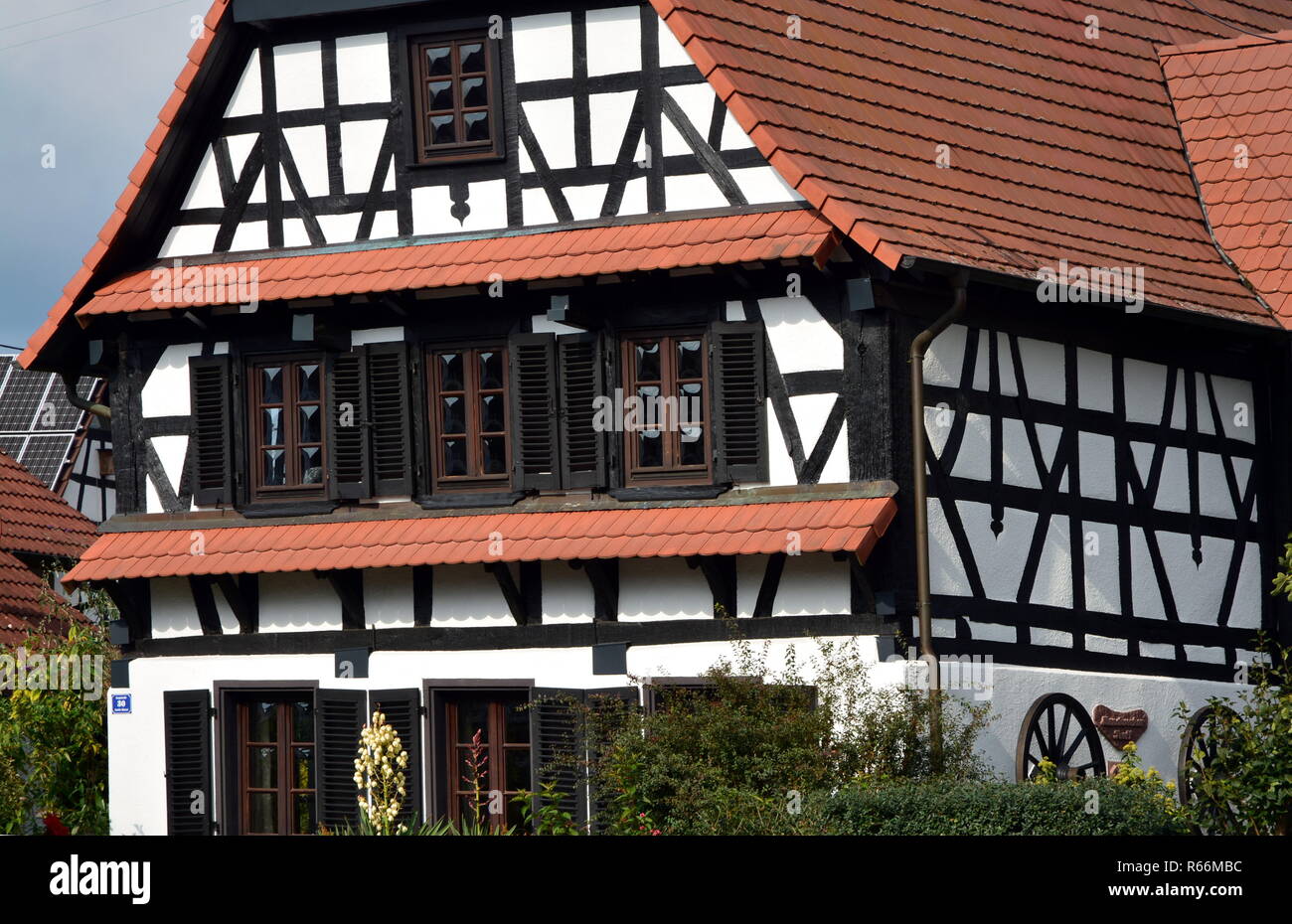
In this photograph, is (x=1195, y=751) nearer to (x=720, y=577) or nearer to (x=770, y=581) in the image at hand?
(x=770, y=581)

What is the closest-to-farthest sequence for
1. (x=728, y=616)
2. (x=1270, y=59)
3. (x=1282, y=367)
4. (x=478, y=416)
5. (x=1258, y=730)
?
(x=1258, y=730) → (x=728, y=616) → (x=478, y=416) → (x=1282, y=367) → (x=1270, y=59)

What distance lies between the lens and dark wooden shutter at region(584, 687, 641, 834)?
1568cm

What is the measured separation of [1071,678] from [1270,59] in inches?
299

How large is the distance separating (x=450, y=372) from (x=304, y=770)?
338 centimetres

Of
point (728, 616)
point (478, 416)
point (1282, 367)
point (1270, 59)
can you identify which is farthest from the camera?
point (1270, 59)

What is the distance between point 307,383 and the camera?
58.3ft

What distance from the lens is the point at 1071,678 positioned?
55.1ft

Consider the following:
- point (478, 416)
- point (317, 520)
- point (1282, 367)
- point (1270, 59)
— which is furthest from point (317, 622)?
point (1270, 59)

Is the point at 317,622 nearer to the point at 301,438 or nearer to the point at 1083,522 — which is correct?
the point at 301,438

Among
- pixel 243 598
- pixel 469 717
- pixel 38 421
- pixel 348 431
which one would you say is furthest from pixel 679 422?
pixel 38 421

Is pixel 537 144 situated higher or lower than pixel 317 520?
higher

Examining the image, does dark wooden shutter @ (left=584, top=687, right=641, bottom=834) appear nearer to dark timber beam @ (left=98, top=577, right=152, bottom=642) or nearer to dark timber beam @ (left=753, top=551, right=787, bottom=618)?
dark timber beam @ (left=753, top=551, right=787, bottom=618)

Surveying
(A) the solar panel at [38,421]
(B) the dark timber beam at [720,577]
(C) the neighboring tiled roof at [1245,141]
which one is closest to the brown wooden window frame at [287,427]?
(B) the dark timber beam at [720,577]

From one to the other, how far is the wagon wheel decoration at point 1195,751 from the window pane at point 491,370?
19.4 ft
